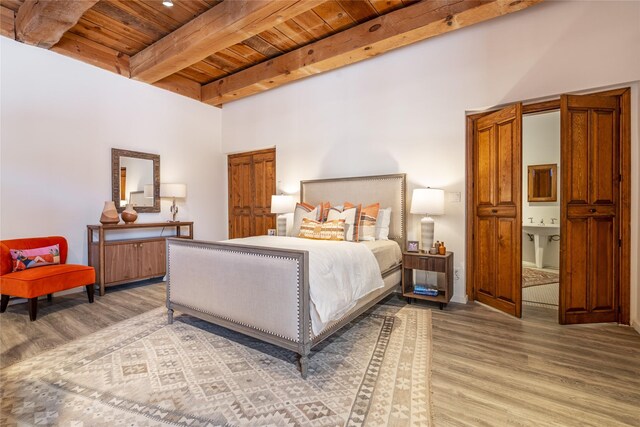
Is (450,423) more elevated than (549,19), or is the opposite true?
(549,19)

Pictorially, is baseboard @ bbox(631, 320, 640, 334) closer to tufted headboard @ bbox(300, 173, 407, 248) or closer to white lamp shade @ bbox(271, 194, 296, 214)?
tufted headboard @ bbox(300, 173, 407, 248)

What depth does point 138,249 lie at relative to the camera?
4.32 metres

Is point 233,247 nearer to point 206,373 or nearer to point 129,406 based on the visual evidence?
point 206,373

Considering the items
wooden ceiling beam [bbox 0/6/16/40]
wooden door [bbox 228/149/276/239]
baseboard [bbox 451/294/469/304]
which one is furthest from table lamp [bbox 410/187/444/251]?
wooden ceiling beam [bbox 0/6/16/40]

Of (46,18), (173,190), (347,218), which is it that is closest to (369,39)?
(347,218)

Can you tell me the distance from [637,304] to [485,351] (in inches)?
67.1

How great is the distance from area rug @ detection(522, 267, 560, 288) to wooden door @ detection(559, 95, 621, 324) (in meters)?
1.57

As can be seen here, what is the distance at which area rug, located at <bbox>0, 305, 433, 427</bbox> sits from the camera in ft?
5.35

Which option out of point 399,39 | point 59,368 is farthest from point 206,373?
point 399,39

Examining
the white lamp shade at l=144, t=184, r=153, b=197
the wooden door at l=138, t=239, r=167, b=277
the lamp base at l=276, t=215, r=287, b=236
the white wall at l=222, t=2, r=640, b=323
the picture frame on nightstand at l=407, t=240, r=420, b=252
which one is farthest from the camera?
the white lamp shade at l=144, t=184, r=153, b=197

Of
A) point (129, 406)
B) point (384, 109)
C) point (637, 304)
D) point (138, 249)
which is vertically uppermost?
point (384, 109)

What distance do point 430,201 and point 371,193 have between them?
2.91 feet

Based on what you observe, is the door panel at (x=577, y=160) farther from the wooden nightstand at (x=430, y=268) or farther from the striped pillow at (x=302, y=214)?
the striped pillow at (x=302, y=214)

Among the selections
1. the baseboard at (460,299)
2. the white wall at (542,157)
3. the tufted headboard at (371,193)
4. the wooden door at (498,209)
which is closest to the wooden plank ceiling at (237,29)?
the wooden door at (498,209)
